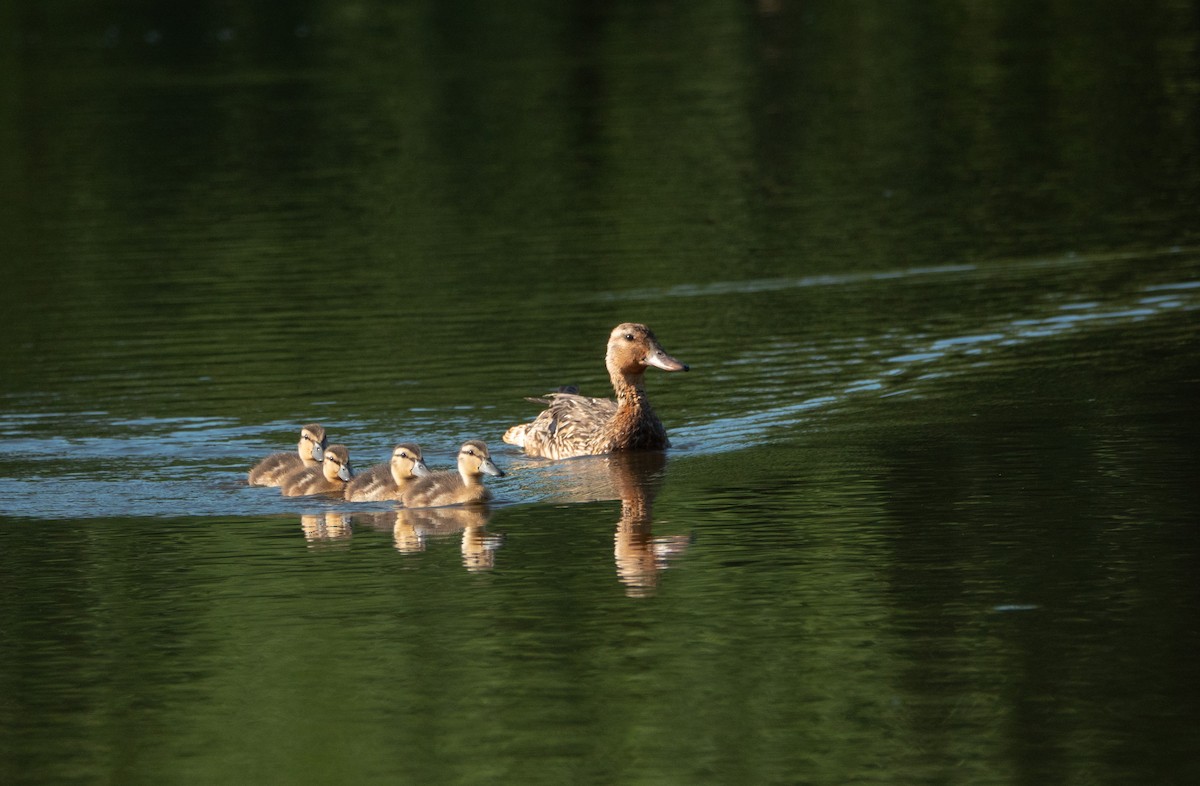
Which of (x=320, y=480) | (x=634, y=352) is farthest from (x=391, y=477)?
(x=634, y=352)

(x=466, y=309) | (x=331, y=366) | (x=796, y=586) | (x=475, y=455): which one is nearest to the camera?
(x=796, y=586)

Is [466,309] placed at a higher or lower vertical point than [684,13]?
lower

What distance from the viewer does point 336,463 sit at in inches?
482

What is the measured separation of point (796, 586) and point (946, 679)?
1.52 m

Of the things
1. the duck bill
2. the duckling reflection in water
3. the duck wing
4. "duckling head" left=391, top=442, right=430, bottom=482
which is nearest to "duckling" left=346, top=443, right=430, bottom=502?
"duckling head" left=391, top=442, right=430, bottom=482

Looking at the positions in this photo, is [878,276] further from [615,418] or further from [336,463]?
[336,463]

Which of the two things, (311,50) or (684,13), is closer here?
(311,50)

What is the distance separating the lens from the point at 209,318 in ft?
61.6

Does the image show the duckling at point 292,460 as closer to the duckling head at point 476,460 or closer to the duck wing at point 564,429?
the duckling head at point 476,460

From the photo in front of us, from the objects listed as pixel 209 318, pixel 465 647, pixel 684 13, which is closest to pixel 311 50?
pixel 684 13

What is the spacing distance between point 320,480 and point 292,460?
287 mm

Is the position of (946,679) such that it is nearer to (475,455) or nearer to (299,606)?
(299,606)

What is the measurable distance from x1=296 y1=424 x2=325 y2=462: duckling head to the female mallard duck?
192 cm

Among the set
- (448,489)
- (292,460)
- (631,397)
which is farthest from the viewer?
(631,397)
